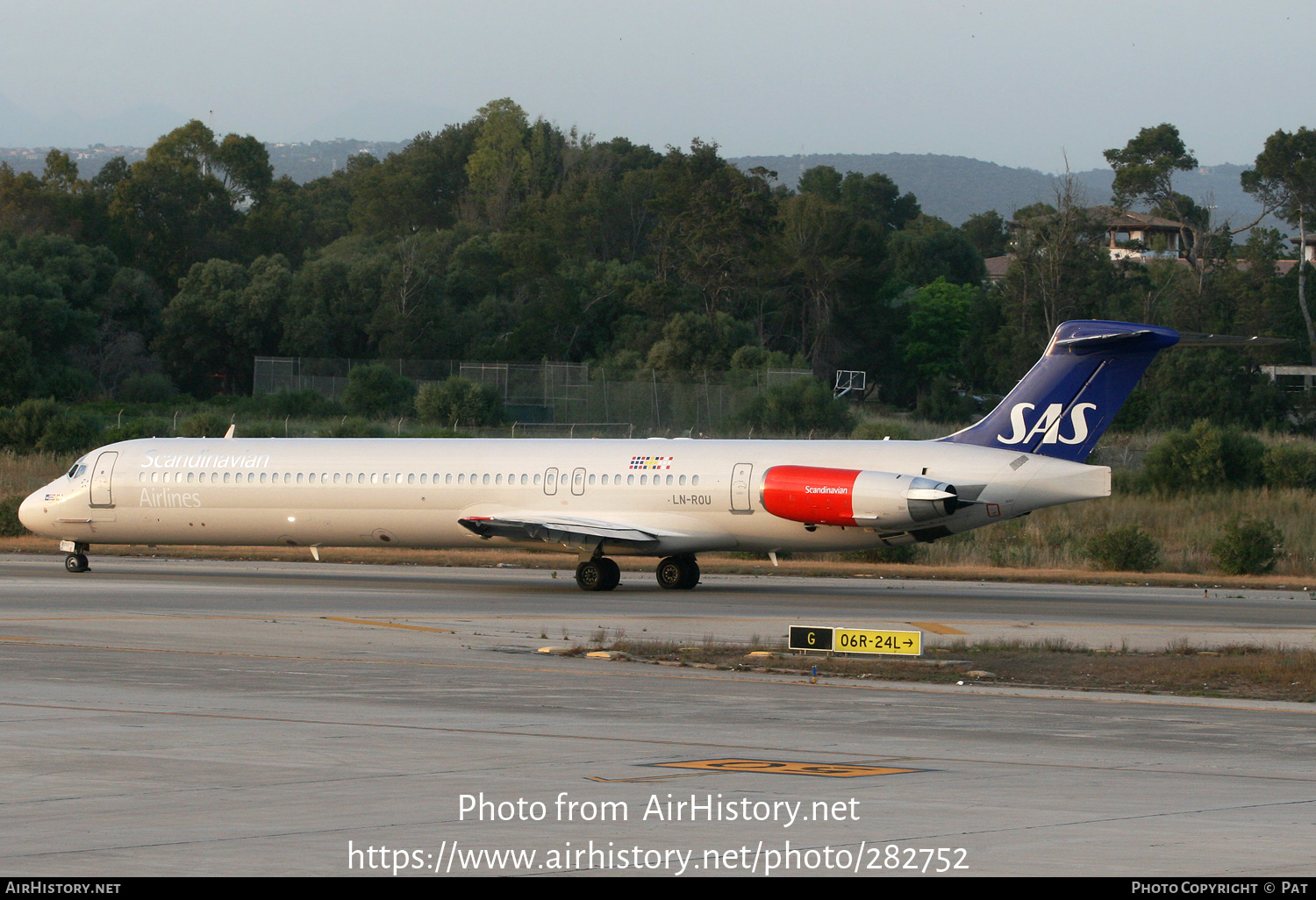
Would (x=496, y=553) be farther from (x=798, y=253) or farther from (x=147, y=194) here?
(x=147, y=194)

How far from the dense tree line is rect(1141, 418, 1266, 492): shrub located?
2206 cm

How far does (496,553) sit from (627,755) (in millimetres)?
32988

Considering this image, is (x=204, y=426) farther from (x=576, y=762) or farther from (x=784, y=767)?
(x=784, y=767)

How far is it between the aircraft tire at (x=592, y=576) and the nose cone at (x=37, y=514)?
13.2 meters

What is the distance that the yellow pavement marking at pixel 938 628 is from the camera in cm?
2293

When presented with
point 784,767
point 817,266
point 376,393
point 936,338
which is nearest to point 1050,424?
point 784,767

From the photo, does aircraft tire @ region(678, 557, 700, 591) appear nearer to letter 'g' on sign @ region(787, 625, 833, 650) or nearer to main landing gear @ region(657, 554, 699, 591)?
main landing gear @ region(657, 554, 699, 591)

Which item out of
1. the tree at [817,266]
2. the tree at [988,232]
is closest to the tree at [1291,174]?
the tree at [817,266]

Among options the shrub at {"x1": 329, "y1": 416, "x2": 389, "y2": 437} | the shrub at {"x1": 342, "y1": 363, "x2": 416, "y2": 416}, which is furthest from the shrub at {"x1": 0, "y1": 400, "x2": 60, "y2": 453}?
the shrub at {"x1": 342, "y1": 363, "x2": 416, "y2": 416}

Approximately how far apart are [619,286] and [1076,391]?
6415 cm

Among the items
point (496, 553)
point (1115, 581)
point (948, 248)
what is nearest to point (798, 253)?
point (948, 248)

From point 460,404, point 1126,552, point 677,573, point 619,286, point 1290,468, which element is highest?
point 619,286

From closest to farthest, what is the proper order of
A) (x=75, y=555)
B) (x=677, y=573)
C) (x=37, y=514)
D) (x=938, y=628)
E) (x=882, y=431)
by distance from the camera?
(x=938, y=628) < (x=677, y=573) < (x=75, y=555) < (x=37, y=514) < (x=882, y=431)

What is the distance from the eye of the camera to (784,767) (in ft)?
37.2
